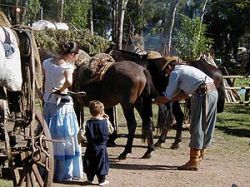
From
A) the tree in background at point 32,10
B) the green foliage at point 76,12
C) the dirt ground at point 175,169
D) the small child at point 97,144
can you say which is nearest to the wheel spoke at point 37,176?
the dirt ground at point 175,169

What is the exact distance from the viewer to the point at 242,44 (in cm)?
→ 6147

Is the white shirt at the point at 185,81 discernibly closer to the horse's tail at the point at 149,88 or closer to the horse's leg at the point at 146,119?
the horse's tail at the point at 149,88

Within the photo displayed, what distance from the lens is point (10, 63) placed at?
609 cm

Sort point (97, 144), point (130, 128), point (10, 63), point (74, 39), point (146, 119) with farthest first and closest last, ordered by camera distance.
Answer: point (74, 39) < point (146, 119) < point (130, 128) < point (97, 144) < point (10, 63)

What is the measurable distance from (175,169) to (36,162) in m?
3.37

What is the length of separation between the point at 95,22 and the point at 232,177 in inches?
2117

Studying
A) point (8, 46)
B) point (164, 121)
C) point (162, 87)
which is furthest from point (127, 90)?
point (8, 46)

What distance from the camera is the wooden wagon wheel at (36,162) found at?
20.5ft

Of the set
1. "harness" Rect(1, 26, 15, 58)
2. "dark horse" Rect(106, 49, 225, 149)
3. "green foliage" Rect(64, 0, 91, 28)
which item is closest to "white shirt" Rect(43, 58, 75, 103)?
"harness" Rect(1, 26, 15, 58)

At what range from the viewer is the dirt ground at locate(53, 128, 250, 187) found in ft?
27.2

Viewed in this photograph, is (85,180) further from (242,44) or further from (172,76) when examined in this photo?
(242,44)

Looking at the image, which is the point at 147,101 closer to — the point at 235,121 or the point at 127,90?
the point at 127,90

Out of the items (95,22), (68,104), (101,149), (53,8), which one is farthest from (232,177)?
(95,22)

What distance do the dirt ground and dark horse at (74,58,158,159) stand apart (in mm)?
391
